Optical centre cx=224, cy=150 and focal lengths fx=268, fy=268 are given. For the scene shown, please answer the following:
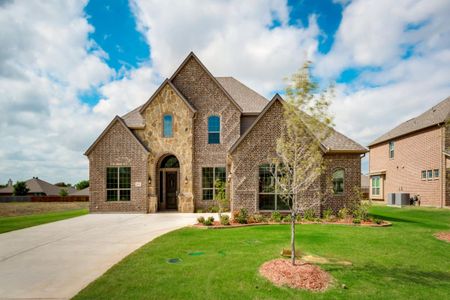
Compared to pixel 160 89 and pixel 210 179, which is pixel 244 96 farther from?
pixel 210 179

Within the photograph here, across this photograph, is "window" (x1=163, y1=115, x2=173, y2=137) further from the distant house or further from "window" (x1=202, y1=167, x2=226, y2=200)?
the distant house

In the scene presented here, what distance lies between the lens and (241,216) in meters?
14.1

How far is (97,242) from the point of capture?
401 inches

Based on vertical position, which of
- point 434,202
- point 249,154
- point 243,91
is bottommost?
point 434,202

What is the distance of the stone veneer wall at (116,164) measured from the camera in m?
19.2

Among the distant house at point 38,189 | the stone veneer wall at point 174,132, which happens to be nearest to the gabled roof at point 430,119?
the stone veneer wall at point 174,132

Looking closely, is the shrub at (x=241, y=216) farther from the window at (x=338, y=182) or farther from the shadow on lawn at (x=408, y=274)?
the shadow on lawn at (x=408, y=274)

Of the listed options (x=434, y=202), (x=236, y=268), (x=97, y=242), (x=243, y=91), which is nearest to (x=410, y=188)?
(x=434, y=202)

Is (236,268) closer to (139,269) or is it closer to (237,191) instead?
(139,269)

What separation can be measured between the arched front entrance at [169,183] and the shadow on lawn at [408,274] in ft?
50.3

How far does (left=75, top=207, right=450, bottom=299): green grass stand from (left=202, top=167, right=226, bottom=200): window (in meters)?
8.30

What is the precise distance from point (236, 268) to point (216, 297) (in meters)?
1.67

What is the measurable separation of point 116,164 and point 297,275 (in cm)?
1620

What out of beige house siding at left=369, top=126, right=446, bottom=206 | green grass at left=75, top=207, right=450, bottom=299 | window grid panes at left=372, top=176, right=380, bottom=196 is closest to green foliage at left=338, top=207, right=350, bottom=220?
green grass at left=75, top=207, right=450, bottom=299
